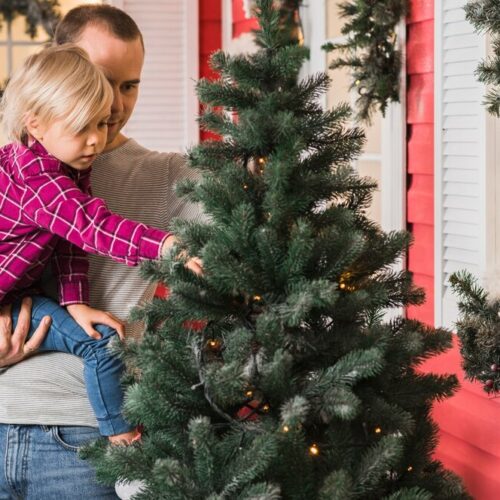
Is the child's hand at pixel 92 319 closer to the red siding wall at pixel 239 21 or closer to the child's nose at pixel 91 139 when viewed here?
the child's nose at pixel 91 139

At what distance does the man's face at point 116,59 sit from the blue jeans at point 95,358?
431mm

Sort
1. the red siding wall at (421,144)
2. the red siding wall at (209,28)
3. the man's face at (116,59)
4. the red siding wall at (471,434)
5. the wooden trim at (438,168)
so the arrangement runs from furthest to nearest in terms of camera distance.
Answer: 1. the red siding wall at (209,28)
2. the red siding wall at (421,144)
3. the wooden trim at (438,168)
4. the red siding wall at (471,434)
5. the man's face at (116,59)

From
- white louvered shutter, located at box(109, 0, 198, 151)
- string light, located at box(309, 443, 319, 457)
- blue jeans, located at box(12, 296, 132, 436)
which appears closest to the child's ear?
blue jeans, located at box(12, 296, 132, 436)

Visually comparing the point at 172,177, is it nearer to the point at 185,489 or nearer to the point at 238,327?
the point at 238,327

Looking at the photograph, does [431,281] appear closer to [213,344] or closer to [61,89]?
[61,89]

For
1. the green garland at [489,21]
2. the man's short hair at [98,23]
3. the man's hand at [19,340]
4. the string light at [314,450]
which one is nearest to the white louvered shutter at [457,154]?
the green garland at [489,21]

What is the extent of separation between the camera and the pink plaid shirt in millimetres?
1755

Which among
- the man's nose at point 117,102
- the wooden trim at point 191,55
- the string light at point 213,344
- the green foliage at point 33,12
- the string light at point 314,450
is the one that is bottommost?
the string light at point 314,450

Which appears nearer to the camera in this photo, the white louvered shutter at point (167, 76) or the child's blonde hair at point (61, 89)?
the child's blonde hair at point (61, 89)

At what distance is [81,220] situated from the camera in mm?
1791

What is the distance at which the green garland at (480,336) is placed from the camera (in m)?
2.31

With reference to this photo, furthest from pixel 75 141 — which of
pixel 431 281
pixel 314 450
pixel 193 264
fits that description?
pixel 431 281

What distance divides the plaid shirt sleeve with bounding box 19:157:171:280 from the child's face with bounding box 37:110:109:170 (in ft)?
0.09

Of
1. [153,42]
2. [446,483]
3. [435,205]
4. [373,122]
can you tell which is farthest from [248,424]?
[153,42]
